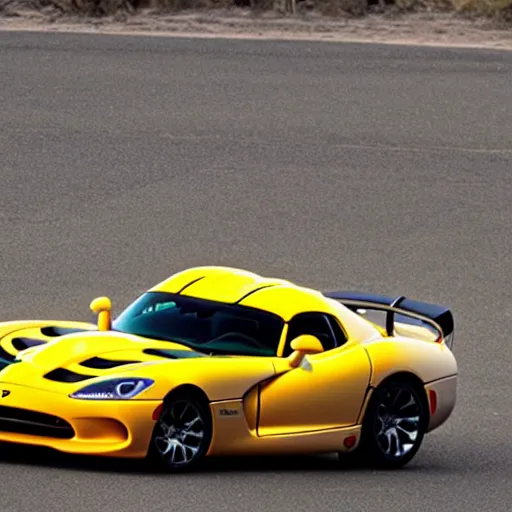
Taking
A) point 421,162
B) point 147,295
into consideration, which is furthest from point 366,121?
point 147,295

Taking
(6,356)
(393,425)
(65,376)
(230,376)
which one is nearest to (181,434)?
(230,376)

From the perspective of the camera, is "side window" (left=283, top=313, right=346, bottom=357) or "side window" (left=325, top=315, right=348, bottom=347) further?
"side window" (left=325, top=315, right=348, bottom=347)

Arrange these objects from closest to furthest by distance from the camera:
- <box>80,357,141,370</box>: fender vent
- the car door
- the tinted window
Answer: <box>80,357,141,370</box>: fender vent → the car door → the tinted window

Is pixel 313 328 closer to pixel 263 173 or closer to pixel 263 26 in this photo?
pixel 263 173

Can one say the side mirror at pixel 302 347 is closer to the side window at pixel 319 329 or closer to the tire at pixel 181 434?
the side window at pixel 319 329

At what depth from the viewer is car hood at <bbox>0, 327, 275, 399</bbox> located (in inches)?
388

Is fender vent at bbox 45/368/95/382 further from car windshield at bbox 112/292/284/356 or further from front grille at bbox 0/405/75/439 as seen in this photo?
car windshield at bbox 112/292/284/356

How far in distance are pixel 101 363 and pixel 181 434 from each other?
663 mm

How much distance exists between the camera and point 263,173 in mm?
21094

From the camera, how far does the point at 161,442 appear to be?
9.88 meters

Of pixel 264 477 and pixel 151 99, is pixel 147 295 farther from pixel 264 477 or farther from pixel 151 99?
pixel 151 99

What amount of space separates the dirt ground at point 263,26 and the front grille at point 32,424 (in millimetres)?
13996

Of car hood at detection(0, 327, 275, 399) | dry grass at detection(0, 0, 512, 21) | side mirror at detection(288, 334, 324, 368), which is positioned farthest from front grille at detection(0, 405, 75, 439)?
dry grass at detection(0, 0, 512, 21)

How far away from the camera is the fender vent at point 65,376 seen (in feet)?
32.4
